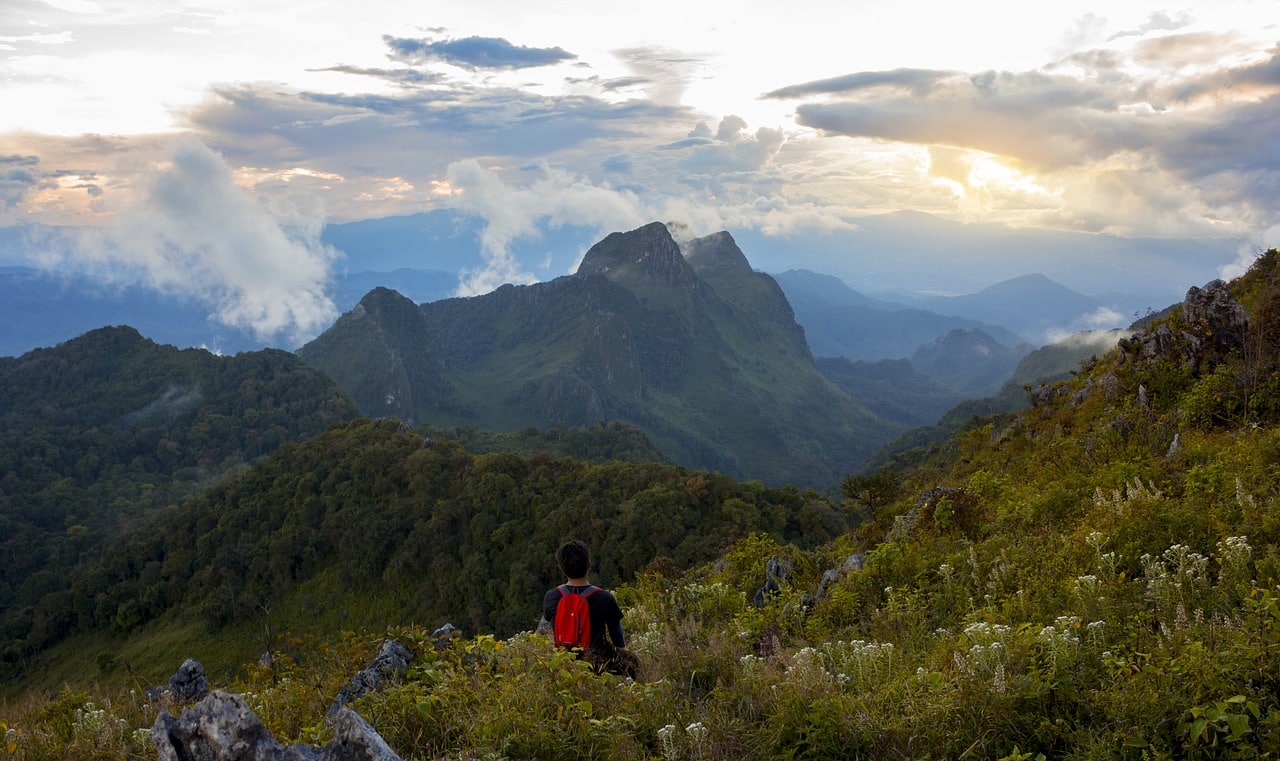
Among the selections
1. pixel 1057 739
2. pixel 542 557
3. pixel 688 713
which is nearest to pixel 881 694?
pixel 1057 739

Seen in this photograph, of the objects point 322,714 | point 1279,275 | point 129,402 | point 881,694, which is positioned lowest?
point 129,402

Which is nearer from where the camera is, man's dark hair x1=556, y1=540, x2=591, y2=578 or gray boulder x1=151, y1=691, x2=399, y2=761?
gray boulder x1=151, y1=691, x2=399, y2=761

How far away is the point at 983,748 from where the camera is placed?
4.86m

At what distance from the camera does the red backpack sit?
289 inches

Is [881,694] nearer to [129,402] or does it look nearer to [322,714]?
[322,714]

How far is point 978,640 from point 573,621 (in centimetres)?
402

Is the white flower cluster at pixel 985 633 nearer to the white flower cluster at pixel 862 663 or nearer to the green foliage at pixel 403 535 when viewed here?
the white flower cluster at pixel 862 663

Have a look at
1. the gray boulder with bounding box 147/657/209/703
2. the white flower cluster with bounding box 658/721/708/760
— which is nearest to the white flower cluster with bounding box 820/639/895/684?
the white flower cluster with bounding box 658/721/708/760

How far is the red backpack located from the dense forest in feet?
1.15

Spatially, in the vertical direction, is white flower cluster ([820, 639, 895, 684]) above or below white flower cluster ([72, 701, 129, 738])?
above

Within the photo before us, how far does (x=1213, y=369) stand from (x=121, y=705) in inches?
838

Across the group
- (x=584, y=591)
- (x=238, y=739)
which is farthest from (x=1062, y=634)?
(x=238, y=739)

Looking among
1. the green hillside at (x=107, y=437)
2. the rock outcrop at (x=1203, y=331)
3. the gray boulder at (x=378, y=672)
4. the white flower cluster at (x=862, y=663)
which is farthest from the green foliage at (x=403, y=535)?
the white flower cluster at (x=862, y=663)

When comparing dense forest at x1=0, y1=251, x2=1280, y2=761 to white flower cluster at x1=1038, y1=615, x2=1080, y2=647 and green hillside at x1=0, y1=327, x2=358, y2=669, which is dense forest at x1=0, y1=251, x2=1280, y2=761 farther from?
green hillside at x1=0, y1=327, x2=358, y2=669
